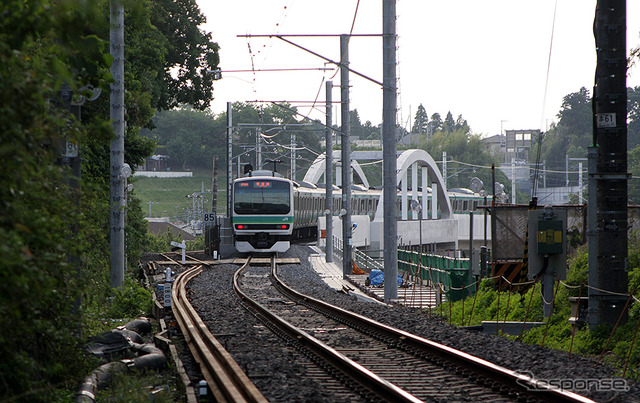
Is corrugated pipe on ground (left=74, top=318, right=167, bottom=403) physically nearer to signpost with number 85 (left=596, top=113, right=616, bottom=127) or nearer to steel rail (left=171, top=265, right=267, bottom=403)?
steel rail (left=171, top=265, right=267, bottom=403)

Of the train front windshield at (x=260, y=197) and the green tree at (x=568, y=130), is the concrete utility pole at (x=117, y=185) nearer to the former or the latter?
the train front windshield at (x=260, y=197)

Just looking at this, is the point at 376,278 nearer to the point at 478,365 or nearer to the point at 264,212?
the point at 264,212

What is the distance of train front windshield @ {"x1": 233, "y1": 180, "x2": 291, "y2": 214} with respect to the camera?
30.5 metres

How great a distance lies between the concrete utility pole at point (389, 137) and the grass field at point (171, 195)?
78.1m

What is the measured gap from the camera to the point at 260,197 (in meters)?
30.5

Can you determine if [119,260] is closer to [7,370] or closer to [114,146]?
[114,146]

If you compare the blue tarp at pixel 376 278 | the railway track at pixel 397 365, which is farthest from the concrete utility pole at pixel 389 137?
the blue tarp at pixel 376 278

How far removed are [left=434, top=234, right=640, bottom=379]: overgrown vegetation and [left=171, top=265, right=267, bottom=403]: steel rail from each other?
380 cm

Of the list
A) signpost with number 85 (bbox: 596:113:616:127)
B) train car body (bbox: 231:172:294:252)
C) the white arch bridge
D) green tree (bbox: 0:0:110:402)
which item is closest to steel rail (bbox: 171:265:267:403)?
green tree (bbox: 0:0:110:402)

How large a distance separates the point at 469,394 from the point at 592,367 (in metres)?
1.84

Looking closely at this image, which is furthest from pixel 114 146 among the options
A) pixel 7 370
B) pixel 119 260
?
pixel 7 370

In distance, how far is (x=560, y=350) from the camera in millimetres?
8750

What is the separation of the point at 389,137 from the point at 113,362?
8954mm

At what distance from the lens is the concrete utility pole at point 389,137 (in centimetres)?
1554
